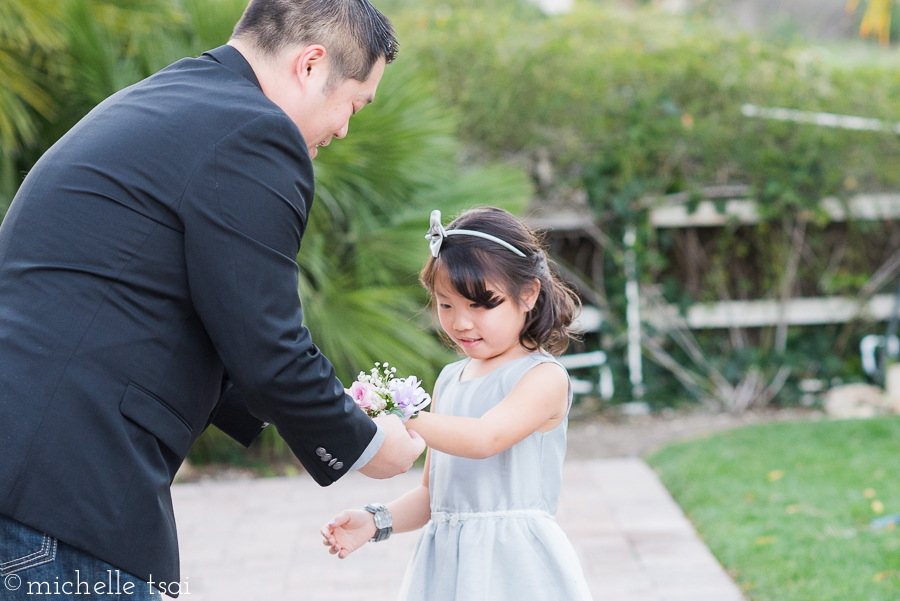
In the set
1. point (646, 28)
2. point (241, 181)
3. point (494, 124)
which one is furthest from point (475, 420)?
point (646, 28)

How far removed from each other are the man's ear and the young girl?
0.46 meters

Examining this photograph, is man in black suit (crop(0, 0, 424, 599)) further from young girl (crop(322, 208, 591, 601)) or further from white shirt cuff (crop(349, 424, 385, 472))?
young girl (crop(322, 208, 591, 601))

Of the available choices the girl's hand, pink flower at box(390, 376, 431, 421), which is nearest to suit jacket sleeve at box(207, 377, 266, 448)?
the girl's hand

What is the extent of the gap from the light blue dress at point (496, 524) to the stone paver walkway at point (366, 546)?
161cm

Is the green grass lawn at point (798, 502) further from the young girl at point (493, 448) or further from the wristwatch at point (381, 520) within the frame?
the wristwatch at point (381, 520)

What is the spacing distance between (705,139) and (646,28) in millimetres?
1815

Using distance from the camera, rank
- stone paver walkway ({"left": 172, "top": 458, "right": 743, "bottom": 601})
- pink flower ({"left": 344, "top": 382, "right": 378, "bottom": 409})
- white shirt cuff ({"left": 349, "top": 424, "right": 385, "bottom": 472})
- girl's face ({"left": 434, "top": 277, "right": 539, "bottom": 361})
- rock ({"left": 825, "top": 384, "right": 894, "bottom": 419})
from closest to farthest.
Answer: white shirt cuff ({"left": 349, "top": 424, "right": 385, "bottom": 472}) < pink flower ({"left": 344, "top": 382, "right": 378, "bottom": 409}) < girl's face ({"left": 434, "top": 277, "right": 539, "bottom": 361}) < stone paver walkway ({"left": 172, "top": 458, "right": 743, "bottom": 601}) < rock ({"left": 825, "top": 384, "right": 894, "bottom": 419})

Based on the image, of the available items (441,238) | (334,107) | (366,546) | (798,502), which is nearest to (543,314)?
(441,238)

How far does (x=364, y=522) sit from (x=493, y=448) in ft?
1.28

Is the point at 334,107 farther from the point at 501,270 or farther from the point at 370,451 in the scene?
the point at 370,451

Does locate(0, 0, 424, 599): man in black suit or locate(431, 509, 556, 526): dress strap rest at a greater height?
locate(0, 0, 424, 599): man in black suit

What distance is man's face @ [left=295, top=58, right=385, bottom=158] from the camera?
1.76m

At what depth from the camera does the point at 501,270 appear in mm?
2051

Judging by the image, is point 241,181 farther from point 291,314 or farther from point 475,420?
point 475,420
